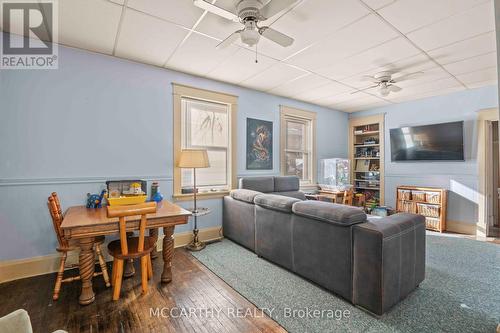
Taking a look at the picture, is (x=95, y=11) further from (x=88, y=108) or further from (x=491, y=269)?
(x=491, y=269)

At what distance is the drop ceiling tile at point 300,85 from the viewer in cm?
385

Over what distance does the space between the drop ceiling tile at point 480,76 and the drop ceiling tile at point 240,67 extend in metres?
3.03

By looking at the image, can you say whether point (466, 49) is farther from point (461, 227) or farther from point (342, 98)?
point (461, 227)

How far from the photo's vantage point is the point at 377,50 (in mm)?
2855

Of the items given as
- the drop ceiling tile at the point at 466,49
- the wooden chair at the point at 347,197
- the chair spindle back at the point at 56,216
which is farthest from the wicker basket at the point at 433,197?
the chair spindle back at the point at 56,216

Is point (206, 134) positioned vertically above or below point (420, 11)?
below

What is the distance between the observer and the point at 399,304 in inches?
82.0

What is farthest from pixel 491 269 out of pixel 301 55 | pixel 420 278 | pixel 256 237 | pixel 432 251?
pixel 301 55

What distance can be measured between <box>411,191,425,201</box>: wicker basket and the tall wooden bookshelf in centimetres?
79

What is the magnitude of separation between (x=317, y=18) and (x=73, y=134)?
3014 millimetres

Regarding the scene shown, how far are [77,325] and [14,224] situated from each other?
5.09ft

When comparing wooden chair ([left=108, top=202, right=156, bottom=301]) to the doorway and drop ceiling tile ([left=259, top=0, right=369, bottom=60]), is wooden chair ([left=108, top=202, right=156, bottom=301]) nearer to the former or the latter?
drop ceiling tile ([left=259, top=0, right=369, bottom=60])

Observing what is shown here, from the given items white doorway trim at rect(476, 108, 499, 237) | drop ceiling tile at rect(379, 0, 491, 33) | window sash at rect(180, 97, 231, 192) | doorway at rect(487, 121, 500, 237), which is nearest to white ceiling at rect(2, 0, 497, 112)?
drop ceiling tile at rect(379, 0, 491, 33)

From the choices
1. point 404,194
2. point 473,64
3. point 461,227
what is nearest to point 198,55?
point 473,64
